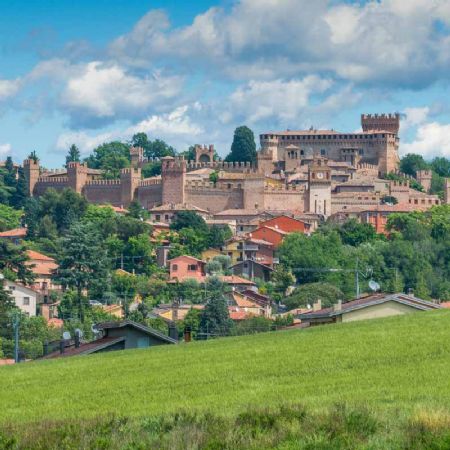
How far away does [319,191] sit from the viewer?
124m

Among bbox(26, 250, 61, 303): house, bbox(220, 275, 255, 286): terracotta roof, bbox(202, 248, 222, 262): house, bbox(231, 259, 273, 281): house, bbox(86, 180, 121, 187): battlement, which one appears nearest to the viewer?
bbox(26, 250, 61, 303): house

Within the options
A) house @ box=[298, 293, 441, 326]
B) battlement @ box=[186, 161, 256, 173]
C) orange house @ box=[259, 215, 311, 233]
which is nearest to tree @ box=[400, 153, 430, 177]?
battlement @ box=[186, 161, 256, 173]

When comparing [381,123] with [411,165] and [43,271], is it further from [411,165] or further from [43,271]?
[43,271]

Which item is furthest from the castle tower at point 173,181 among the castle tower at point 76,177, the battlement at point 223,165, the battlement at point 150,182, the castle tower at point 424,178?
the castle tower at point 424,178

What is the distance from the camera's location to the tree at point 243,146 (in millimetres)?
138750

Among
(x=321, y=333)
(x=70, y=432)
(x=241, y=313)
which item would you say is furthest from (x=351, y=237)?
(x=70, y=432)

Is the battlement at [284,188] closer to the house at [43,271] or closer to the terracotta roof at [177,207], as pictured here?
the terracotta roof at [177,207]

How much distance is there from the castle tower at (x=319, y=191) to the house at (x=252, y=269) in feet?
59.1

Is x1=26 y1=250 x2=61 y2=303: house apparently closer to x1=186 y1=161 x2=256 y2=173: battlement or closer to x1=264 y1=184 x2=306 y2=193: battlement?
x1=264 y1=184 x2=306 y2=193: battlement

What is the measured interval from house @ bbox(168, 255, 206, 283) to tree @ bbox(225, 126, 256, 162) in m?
35.8

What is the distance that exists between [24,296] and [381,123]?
221 ft

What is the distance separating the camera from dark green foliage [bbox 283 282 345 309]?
8646cm

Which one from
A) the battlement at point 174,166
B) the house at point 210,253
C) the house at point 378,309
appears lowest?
the house at point 378,309

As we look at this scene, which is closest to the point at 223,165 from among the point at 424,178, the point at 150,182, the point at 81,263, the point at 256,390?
the point at 150,182
